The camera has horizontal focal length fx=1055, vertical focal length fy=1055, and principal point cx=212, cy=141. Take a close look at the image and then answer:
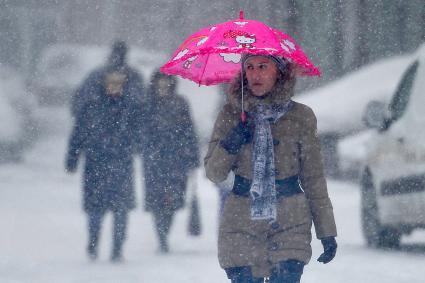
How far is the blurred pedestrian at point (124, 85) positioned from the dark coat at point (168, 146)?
17 cm

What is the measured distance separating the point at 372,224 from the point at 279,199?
13.2ft

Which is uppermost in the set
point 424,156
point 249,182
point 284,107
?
point 424,156

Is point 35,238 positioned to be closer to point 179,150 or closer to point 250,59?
point 179,150

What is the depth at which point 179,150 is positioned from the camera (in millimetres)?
7891

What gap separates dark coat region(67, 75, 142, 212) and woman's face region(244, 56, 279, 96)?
3.60 m

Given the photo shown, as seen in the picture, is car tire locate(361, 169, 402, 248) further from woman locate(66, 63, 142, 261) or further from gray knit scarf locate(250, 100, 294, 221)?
gray knit scarf locate(250, 100, 294, 221)

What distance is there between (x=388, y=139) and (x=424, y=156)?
1.76 ft

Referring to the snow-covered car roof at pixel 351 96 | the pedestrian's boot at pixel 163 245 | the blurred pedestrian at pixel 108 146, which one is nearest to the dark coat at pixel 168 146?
the blurred pedestrian at pixel 108 146

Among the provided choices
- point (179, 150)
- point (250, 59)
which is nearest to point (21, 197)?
point (179, 150)

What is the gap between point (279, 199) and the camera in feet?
12.7

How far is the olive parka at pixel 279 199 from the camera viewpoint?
3834 mm

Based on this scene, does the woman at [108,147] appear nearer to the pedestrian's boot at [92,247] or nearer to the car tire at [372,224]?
the pedestrian's boot at [92,247]

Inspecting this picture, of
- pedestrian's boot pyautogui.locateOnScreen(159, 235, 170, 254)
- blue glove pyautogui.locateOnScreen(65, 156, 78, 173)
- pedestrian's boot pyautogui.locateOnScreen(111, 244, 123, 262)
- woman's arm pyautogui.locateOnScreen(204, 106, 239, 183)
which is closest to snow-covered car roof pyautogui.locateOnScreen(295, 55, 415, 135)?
pedestrian's boot pyautogui.locateOnScreen(159, 235, 170, 254)

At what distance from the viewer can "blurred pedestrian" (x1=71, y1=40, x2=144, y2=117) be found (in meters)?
7.57
